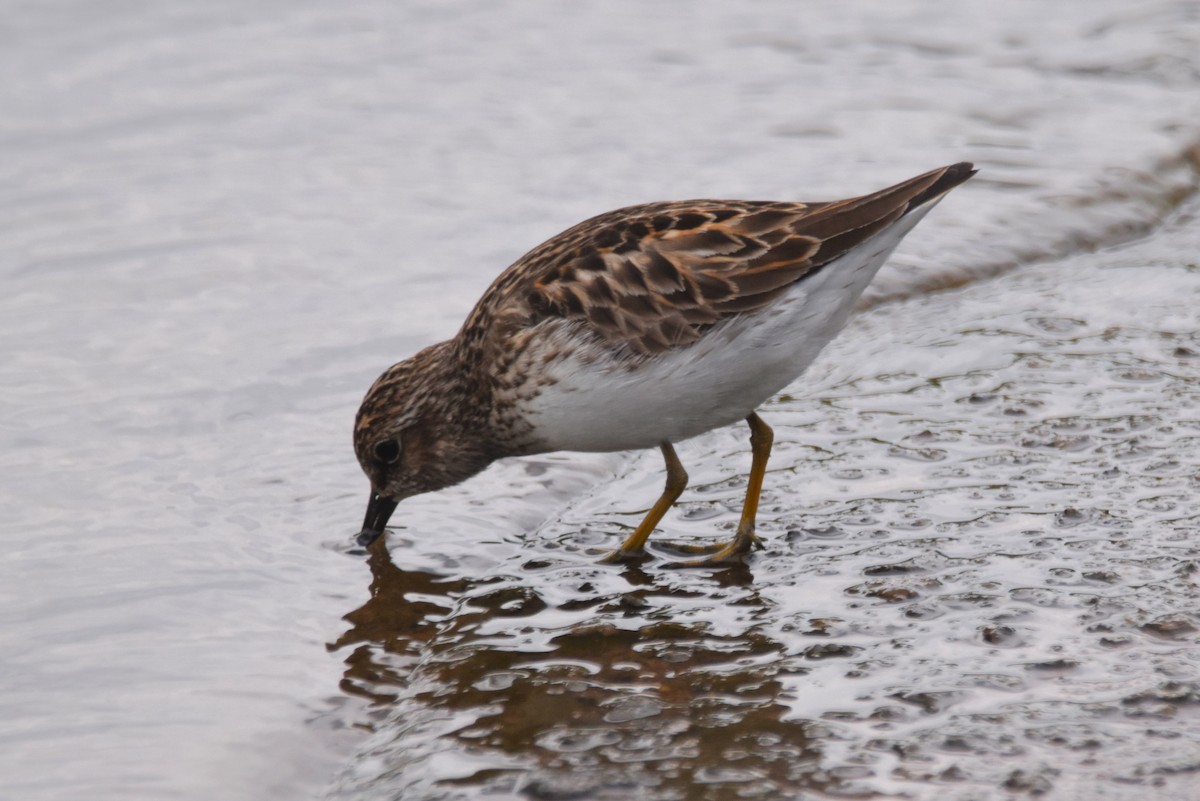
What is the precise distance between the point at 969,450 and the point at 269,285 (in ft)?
15.7

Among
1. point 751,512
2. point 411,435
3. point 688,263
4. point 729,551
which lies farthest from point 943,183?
point 411,435

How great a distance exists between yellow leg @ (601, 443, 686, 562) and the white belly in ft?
1.05

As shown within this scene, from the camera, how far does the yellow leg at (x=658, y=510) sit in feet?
21.2

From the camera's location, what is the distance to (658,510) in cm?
658

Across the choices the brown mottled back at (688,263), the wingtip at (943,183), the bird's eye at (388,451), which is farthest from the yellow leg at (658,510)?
the wingtip at (943,183)

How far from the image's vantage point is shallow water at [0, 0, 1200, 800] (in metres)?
4.90

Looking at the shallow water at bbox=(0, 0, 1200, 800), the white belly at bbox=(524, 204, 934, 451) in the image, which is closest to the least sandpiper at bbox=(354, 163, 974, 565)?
the white belly at bbox=(524, 204, 934, 451)

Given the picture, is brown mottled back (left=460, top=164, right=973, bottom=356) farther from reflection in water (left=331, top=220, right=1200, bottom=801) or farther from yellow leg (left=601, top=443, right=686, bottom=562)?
reflection in water (left=331, top=220, right=1200, bottom=801)

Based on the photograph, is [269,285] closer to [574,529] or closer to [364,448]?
[364,448]

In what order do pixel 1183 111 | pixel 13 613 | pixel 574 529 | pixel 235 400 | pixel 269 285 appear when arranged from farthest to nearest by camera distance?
1. pixel 1183 111
2. pixel 269 285
3. pixel 235 400
4. pixel 574 529
5. pixel 13 613

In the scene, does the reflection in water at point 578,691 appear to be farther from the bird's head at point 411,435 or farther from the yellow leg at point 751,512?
the bird's head at point 411,435

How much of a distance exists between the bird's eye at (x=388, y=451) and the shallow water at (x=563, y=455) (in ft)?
1.27

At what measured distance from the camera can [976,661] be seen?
16.4 feet

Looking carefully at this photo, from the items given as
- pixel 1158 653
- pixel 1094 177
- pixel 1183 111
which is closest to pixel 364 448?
pixel 1158 653
